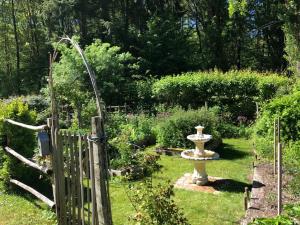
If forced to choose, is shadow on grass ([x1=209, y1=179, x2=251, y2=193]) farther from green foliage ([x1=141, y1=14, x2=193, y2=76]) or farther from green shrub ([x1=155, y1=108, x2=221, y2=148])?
green foliage ([x1=141, y1=14, x2=193, y2=76])

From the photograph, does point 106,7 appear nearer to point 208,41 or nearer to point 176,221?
point 208,41

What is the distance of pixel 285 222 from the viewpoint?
3.14 m

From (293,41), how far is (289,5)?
241 cm

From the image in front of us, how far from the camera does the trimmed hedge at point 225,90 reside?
16125 mm

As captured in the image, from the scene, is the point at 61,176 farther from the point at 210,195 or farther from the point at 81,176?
the point at 210,195

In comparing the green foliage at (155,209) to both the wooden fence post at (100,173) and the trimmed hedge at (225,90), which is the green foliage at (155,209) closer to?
the wooden fence post at (100,173)

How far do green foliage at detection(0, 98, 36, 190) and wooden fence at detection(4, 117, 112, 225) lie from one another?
204cm

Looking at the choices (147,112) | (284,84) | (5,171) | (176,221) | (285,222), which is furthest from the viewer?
(147,112)

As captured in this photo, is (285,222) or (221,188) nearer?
(285,222)

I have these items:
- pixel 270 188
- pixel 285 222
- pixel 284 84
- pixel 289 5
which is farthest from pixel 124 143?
pixel 289 5

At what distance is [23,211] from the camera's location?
23.1ft

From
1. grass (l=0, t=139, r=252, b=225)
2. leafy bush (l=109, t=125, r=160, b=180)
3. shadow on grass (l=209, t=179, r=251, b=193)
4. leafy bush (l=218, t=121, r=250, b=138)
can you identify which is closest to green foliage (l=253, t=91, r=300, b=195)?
grass (l=0, t=139, r=252, b=225)

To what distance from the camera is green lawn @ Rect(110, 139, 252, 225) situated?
22.3 feet

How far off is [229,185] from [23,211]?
167 inches
